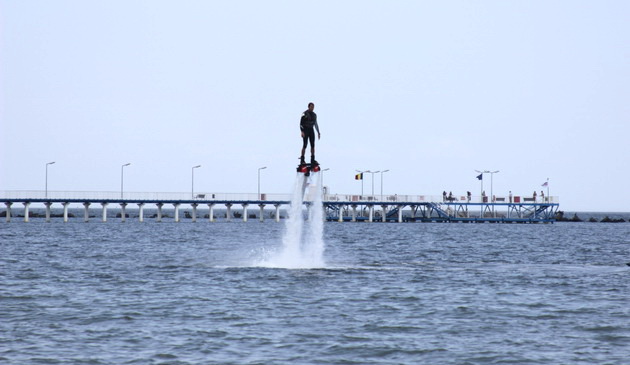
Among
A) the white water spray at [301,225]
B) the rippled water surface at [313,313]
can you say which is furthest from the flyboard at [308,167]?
the rippled water surface at [313,313]

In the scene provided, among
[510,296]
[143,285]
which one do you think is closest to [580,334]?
[510,296]

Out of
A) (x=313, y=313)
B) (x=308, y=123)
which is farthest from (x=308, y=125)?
(x=313, y=313)

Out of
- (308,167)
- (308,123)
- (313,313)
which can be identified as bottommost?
(313,313)

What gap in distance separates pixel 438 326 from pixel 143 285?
1699 cm

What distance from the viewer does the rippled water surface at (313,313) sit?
23.4 metres

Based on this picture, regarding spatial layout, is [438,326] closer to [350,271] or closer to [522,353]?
[522,353]

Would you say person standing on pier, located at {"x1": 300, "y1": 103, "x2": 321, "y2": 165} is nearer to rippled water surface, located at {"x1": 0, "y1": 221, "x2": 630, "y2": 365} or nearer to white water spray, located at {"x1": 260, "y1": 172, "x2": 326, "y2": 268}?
white water spray, located at {"x1": 260, "y1": 172, "x2": 326, "y2": 268}

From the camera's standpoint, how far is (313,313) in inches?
1211

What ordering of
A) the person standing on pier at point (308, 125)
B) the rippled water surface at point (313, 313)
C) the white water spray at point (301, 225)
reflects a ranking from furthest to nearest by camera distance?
the white water spray at point (301, 225) < the person standing on pier at point (308, 125) < the rippled water surface at point (313, 313)

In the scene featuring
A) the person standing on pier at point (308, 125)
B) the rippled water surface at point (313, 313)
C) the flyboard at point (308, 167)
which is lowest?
the rippled water surface at point (313, 313)

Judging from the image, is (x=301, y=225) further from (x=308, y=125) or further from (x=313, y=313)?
(x=313, y=313)

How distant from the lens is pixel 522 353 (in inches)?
926

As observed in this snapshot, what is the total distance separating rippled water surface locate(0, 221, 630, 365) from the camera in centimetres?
2339

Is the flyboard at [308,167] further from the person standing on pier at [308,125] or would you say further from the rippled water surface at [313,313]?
the rippled water surface at [313,313]
